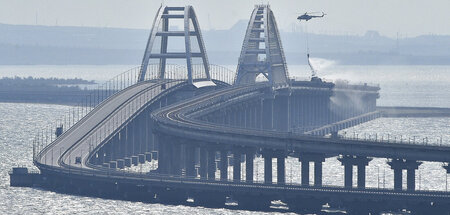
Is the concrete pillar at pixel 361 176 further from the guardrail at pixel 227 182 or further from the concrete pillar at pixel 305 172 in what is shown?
the concrete pillar at pixel 305 172

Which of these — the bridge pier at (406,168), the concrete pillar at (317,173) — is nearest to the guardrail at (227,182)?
the concrete pillar at (317,173)

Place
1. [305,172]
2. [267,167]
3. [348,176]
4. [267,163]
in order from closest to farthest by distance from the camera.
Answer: [348,176] → [305,172] → [267,163] → [267,167]

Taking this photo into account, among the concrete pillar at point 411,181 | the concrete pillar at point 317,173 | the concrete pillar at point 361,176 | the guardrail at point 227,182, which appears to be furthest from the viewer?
the concrete pillar at point 317,173

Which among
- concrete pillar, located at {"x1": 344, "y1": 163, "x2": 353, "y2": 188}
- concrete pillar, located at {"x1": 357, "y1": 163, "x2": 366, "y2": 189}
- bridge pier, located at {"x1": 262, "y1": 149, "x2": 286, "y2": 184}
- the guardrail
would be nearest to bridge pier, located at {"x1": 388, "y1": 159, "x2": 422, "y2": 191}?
concrete pillar, located at {"x1": 357, "y1": 163, "x2": 366, "y2": 189}

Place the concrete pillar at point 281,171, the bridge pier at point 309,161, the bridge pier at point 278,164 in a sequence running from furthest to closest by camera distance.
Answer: the bridge pier at point 278,164
the concrete pillar at point 281,171
the bridge pier at point 309,161

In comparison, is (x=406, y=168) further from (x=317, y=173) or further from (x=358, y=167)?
(x=317, y=173)

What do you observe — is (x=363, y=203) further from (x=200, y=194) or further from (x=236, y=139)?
(x=236, y=139)

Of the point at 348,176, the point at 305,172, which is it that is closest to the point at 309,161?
the point at 305,172

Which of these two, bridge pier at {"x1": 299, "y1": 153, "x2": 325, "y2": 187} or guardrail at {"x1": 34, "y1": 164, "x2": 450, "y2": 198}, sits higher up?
bridge pier at {"x1": 299, "y1": 153, "x2": 325, "y2": 187}

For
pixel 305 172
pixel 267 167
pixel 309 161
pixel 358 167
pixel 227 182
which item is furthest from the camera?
pixel 267 167

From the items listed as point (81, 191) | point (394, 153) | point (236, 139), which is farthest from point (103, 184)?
point (394, 153)

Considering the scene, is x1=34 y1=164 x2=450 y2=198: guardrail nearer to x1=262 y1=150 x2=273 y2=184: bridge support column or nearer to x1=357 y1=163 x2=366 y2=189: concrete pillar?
x1=357 y1=163 x2=366 y2=189: concrete pillar
